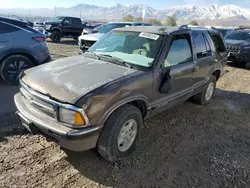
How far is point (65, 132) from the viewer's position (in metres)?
2.62

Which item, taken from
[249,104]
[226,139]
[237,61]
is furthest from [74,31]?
[226,139]

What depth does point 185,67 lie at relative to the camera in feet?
13.6

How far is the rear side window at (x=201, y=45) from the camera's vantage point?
464cm

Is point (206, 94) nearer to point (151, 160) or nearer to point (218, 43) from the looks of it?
point (218, 43)

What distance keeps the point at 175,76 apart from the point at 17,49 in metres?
4.06

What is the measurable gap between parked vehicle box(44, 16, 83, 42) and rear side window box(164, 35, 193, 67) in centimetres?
1492

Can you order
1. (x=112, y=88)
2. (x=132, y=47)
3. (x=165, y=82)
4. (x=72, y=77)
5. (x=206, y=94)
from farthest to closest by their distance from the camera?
1. (x=206, y=94)
2. (x=132, y=47)
3. (x=165, y=82)
4. (x=72, y=77)
5. (x=112, y=88)

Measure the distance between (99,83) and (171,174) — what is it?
58.9 inches

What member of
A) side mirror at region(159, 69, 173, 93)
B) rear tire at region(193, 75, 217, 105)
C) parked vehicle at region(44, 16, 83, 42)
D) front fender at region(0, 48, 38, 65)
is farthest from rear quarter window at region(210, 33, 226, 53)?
parked vehicle at region(44, 16, 83, 42)

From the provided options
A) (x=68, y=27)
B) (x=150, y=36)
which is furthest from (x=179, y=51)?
(x=68, y=27)

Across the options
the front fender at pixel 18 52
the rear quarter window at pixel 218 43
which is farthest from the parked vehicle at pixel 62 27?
the rear quarter window at pixel 218 43

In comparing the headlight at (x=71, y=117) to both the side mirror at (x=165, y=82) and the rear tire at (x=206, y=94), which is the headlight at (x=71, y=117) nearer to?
the side mirror at (x=165, y=82)

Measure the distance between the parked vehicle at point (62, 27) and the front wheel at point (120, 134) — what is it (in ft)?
51.7

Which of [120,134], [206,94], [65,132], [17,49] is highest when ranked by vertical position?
[17,49]
